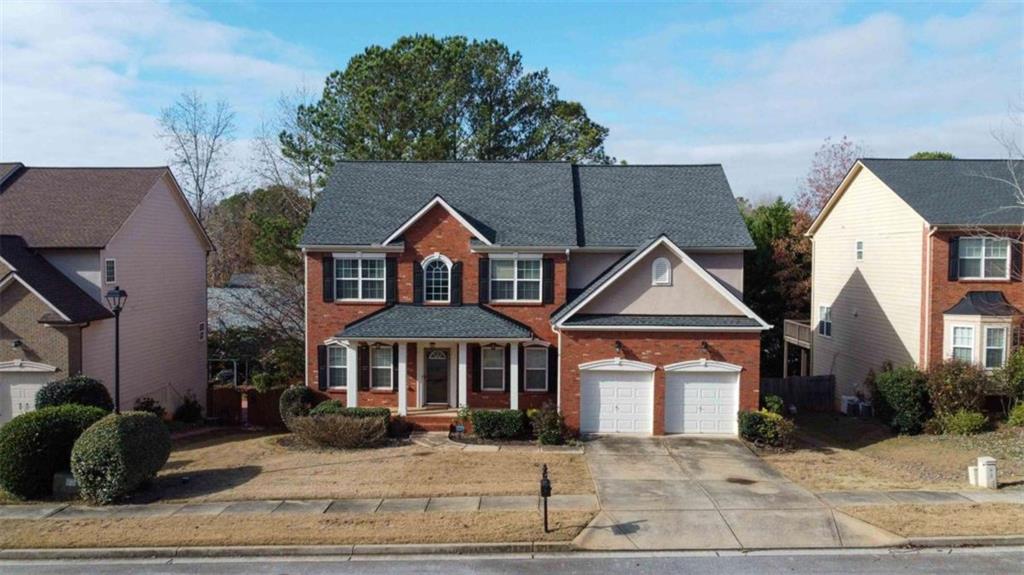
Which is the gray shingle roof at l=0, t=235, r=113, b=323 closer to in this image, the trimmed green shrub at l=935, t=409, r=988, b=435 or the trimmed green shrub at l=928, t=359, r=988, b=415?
the trimmed green shrub at l=928, t=359, r=988, b=415

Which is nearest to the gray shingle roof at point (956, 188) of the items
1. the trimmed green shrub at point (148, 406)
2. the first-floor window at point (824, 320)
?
the first-floor window at point (824, 320)

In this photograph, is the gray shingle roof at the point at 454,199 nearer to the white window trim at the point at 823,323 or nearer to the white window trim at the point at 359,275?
the white window trim at the point at 359,275

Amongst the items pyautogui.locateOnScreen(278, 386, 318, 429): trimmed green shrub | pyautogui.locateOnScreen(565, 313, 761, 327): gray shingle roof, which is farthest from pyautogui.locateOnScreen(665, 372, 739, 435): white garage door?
pyautogui.locateOnScreen(278, 386, 318, 429): trimmed green shrub

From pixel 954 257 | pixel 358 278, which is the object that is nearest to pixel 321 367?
pixel 358 278

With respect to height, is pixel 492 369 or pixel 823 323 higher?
pixel 823 323

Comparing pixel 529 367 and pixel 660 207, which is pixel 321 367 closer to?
pixel 529 367

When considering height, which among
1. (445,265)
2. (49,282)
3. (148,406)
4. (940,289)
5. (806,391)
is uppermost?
(445,265)

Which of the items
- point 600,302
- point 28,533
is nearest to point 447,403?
point 600,302
